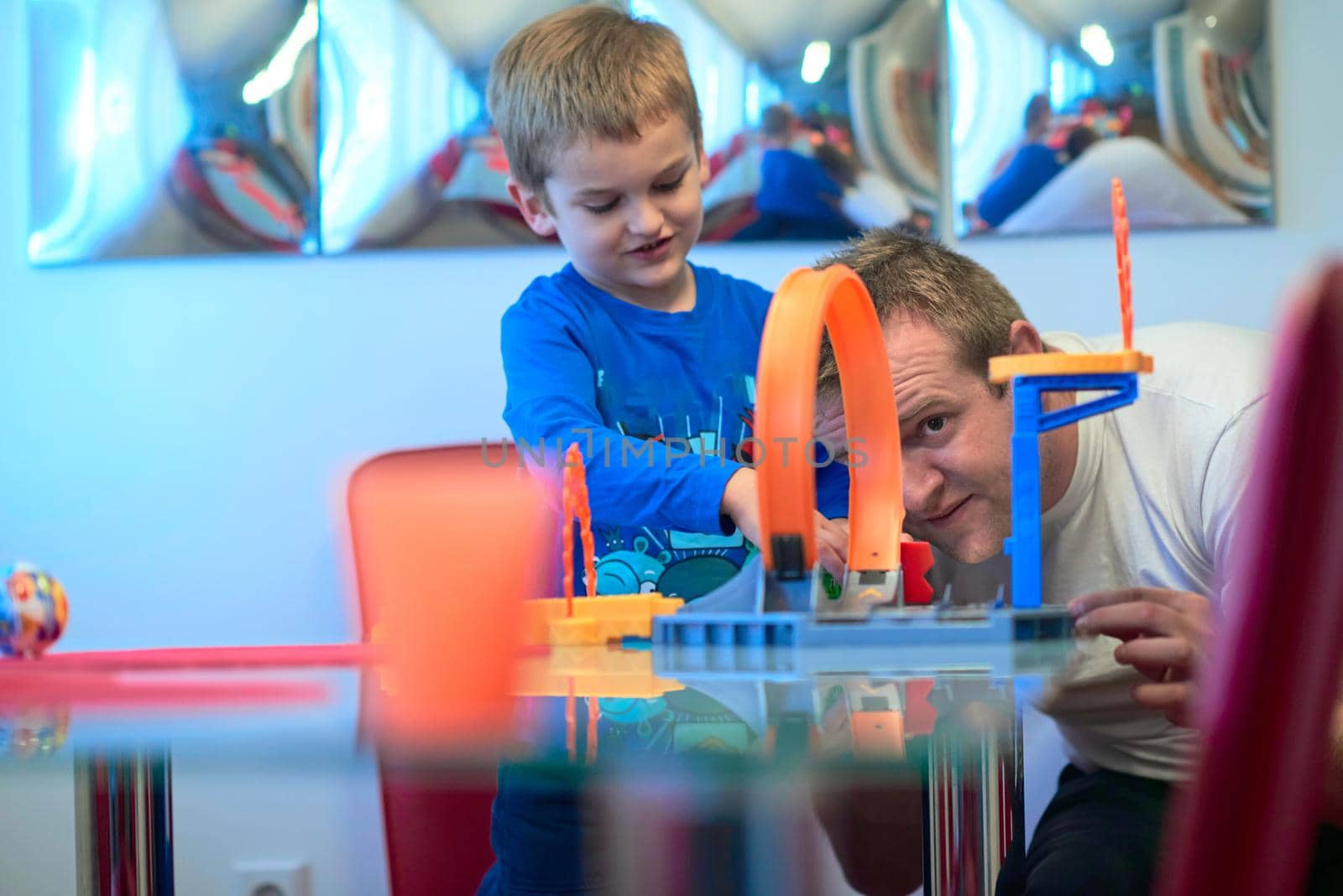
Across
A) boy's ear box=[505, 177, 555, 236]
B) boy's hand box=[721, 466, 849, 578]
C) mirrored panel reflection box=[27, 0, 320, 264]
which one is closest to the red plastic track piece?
boy's hand box=[721, 466, 849, 578]

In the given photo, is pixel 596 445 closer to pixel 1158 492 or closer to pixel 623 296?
pixel 623 296

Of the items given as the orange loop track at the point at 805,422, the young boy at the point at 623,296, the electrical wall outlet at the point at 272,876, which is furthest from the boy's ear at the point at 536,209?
the electrical wall outlet at the point at 272,876

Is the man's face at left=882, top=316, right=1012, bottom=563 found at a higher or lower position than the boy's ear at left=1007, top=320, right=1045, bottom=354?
lower

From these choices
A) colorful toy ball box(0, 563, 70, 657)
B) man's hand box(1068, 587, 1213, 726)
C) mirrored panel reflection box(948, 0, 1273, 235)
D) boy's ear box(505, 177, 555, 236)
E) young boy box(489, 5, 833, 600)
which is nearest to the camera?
man's hand box(1068, 587, 1213, 726)

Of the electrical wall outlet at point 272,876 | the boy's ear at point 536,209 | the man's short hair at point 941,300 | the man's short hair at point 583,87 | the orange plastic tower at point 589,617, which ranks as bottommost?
the electrical wall outlet at point 272,876

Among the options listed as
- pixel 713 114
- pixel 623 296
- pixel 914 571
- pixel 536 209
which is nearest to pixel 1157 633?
pixel 914 571

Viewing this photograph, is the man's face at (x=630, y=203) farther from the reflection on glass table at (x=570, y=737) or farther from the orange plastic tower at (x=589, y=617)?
the reflection on glass table at (x=570, y=737)

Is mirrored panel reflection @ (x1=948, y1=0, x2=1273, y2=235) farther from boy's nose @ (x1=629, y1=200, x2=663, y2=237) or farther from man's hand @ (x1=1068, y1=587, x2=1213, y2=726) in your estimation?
man's hand @ (x1=1068, y1=587, x2=1213, y2=726)

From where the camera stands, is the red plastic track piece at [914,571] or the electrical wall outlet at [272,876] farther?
the electrical wall outlet at [272,876]

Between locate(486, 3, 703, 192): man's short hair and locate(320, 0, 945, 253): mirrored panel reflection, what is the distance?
0.81 ft

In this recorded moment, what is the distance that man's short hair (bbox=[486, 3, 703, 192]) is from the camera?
116 cm

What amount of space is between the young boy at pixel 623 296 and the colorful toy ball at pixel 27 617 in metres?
0.39

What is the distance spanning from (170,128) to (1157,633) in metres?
1.42

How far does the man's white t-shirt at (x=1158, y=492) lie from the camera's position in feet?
3.14
